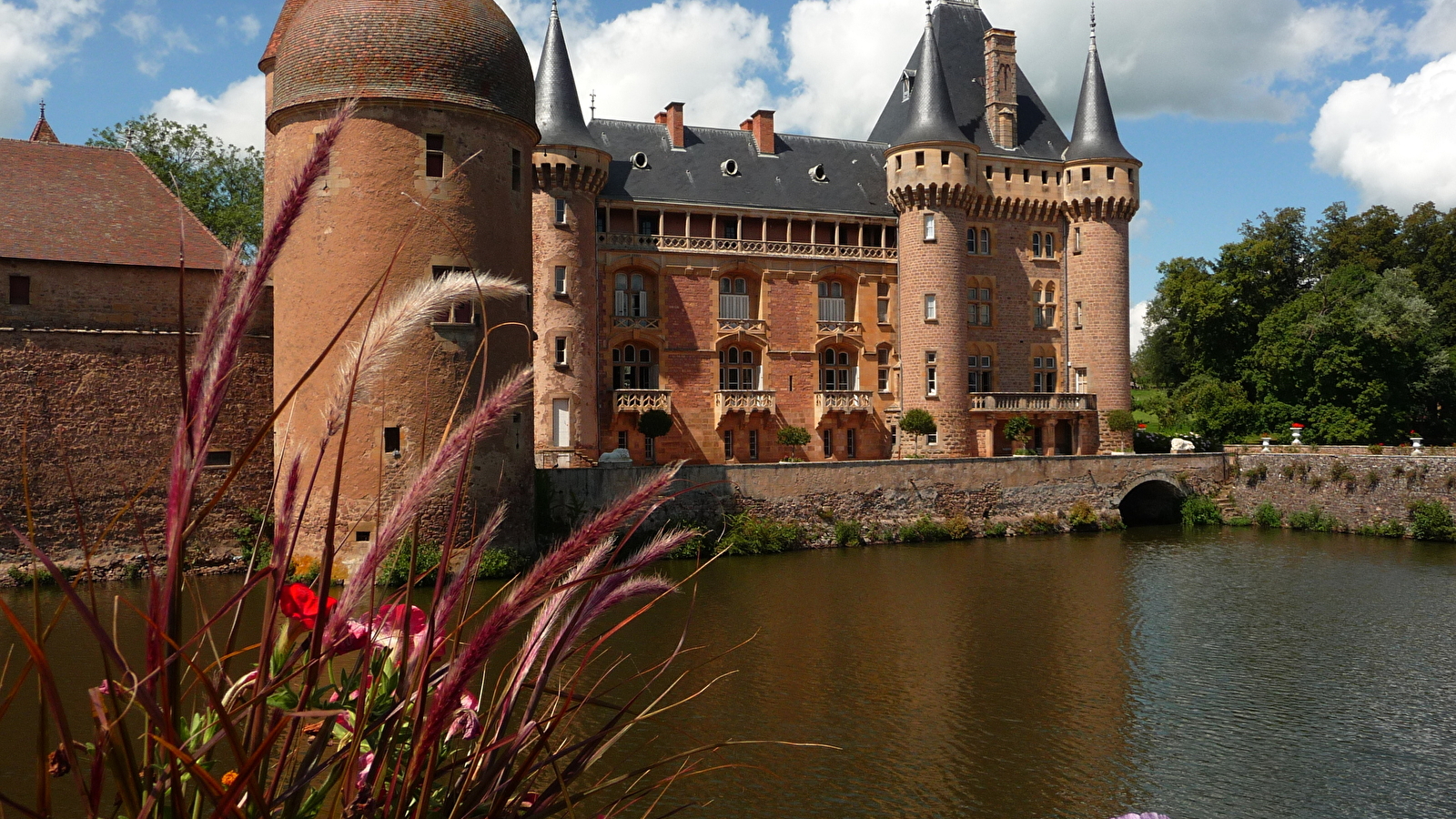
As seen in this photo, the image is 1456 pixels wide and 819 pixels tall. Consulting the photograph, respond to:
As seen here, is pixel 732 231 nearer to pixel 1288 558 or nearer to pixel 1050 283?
pixel 1050 283

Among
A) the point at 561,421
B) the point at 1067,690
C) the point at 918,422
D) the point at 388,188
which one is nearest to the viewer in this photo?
the point at 1067,690

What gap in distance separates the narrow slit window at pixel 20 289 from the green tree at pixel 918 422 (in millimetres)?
23371

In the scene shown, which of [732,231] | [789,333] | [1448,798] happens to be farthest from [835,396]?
[1448,798]

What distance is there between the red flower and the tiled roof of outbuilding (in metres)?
18.0

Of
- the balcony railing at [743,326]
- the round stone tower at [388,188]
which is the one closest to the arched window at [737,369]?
the balcony railing at [743,326]

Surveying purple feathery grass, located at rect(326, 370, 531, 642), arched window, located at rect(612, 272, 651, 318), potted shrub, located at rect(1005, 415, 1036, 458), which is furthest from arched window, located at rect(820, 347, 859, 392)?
purple feathery grass, located at rect(326, 370, 531, 642)

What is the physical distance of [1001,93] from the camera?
122ft

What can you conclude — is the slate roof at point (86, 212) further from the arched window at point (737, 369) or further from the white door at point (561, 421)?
the arched window at point (737, 369)

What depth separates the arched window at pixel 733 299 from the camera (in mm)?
33844

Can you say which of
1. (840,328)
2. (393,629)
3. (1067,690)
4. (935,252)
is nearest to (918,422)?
(840,328)

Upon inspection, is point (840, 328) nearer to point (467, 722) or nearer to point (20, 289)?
point (20, 289)

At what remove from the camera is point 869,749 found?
444 inches

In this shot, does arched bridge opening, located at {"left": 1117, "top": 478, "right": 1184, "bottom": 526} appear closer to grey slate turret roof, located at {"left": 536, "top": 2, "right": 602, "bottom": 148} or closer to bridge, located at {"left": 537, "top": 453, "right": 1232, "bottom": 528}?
bridge, located at {"left": 537, "top": 453, "right": 1232, "bottom": 528}

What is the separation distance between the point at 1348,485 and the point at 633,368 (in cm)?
2096
